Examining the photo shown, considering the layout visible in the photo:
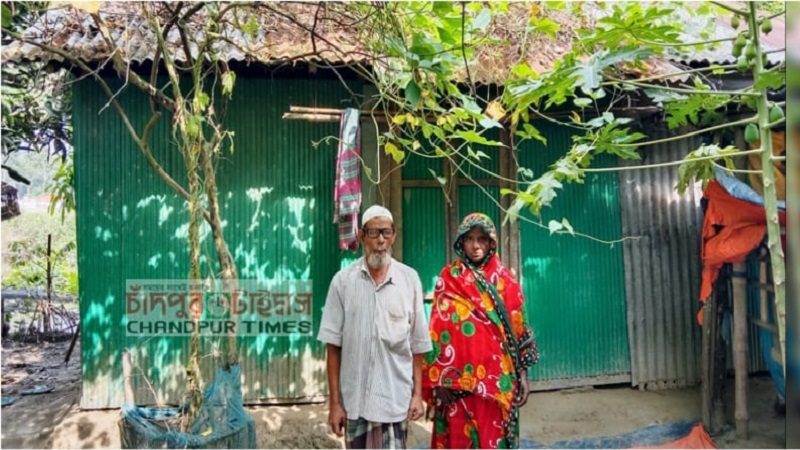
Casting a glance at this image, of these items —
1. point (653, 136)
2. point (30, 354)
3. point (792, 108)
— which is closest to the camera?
point (792, 108)

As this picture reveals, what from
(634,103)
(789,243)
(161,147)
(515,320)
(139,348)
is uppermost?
(634,103)

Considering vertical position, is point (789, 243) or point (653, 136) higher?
point (653, 136)

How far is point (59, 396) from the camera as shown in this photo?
527 cm

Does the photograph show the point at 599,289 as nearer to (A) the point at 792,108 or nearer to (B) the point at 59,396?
(A) the point at 792,108

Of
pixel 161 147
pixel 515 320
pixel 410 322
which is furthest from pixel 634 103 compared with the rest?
pixel 161 147

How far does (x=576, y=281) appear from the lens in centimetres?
496

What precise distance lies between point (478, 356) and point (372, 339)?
2.43 ft

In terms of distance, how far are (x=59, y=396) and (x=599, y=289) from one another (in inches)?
225

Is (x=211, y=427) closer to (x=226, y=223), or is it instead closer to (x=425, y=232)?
(x=226, y=223)

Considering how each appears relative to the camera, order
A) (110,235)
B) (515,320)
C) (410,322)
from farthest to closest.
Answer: (110,235) → (515,320) → (410,322)

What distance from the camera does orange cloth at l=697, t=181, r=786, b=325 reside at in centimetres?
390

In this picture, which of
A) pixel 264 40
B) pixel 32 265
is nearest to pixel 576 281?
pixel 264 40

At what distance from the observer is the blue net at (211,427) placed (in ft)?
8.71
